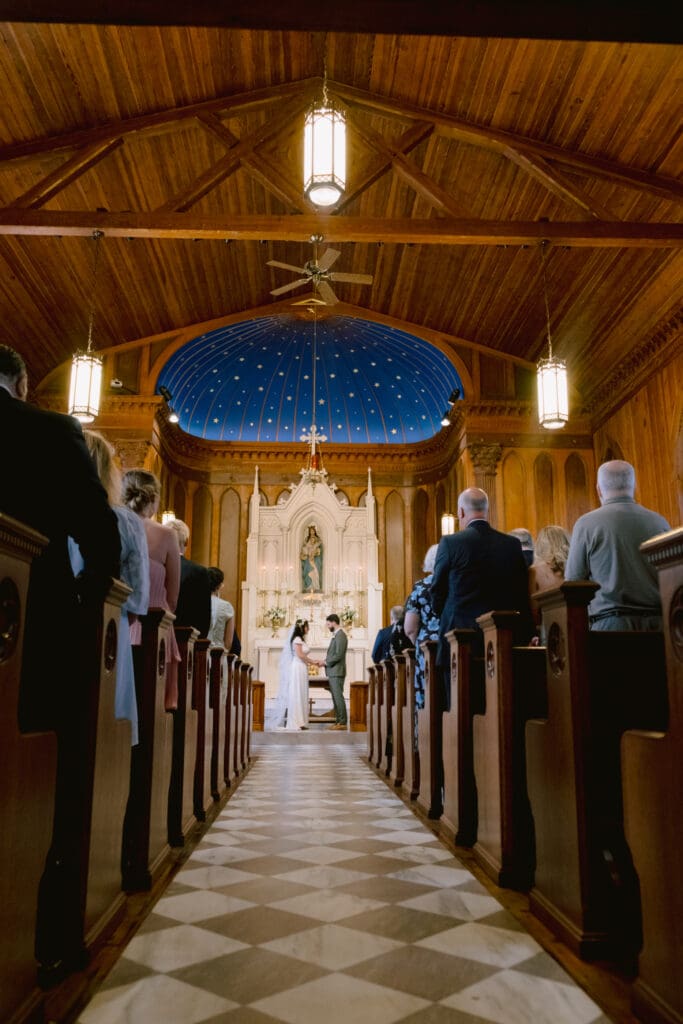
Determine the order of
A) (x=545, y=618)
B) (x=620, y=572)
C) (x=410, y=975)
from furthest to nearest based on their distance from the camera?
(x=620, y=572)
(x=545, y=618)
(x=410, y=975)

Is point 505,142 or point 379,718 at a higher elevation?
point 505,142

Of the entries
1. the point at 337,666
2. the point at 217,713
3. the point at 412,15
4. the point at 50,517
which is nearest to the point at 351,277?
the point at 337,666

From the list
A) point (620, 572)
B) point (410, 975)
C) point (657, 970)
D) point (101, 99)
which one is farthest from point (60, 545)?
point (101, 99)

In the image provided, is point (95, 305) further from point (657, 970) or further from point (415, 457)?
point (657, 970)

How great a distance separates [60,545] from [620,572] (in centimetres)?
212

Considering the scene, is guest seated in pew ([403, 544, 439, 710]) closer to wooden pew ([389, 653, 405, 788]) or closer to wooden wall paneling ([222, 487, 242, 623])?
wooden pew ([389, 653, 405, 788])

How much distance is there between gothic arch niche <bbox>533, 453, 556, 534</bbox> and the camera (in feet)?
36.7

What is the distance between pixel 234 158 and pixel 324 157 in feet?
7.92

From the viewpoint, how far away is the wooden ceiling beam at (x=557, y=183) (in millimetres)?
7133

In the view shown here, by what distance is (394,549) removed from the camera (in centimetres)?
1400

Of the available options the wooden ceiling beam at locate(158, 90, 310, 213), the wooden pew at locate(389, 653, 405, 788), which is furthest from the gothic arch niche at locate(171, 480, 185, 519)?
the wooden pew at locate(389, 653, 405, 788)

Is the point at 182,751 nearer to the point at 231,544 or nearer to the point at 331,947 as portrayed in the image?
the point at 331,947

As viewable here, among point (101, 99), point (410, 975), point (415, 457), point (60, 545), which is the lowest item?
point (410, 975)

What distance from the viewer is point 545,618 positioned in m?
2.35
